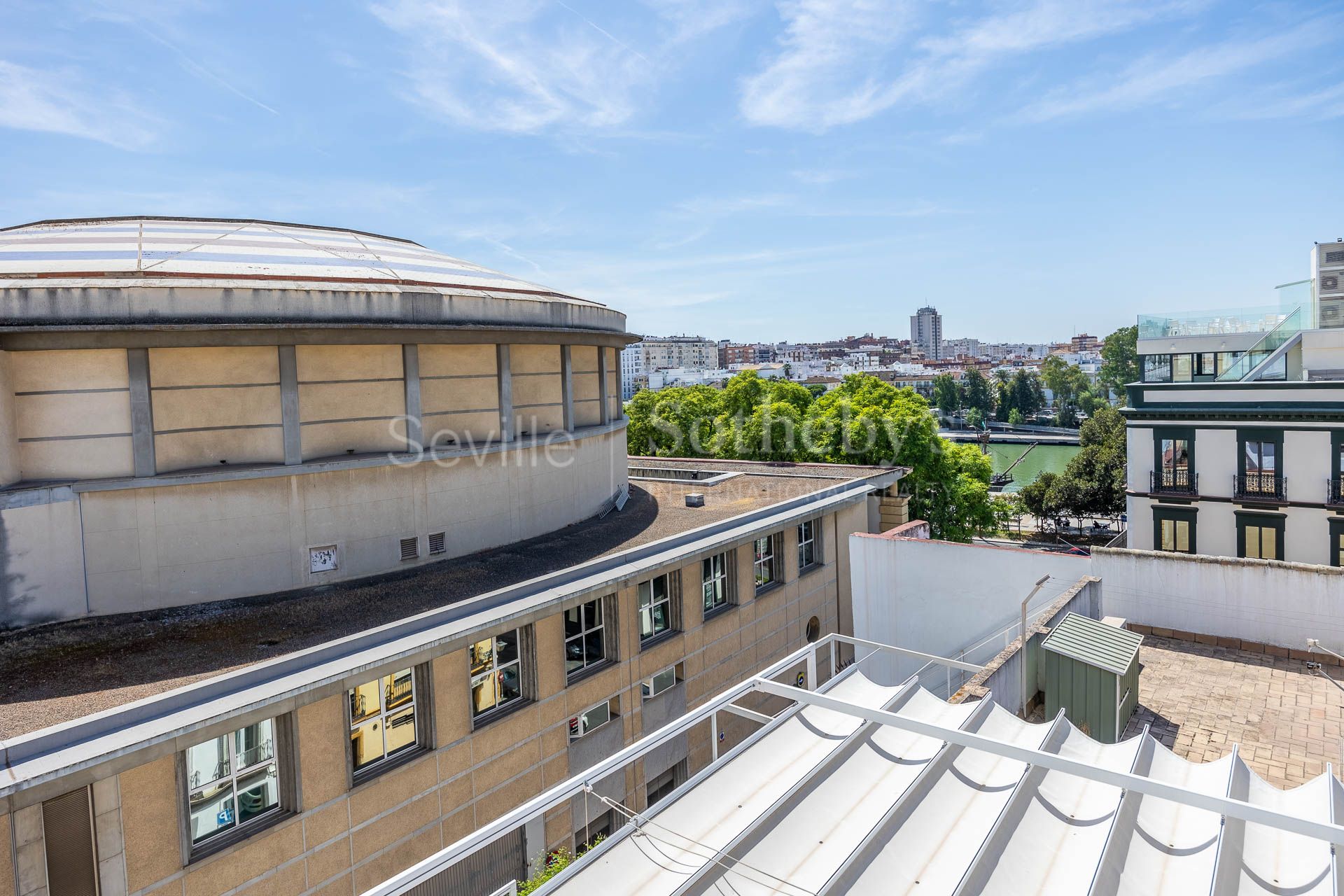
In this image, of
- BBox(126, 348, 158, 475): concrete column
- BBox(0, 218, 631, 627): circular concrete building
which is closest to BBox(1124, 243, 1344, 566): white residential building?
BBox(0, 218, 631, 627): circular concrete building

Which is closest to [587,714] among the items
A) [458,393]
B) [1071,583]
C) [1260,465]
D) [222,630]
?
[222,630]

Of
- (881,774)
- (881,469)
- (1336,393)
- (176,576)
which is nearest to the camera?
(881,774)

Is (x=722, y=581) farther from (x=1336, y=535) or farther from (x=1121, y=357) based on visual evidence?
(x=1121, y=357)

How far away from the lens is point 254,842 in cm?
1090

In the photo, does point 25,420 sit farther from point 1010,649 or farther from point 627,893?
point 1010,649

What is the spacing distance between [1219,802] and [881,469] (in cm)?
2406

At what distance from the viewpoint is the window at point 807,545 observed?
78.0 feet

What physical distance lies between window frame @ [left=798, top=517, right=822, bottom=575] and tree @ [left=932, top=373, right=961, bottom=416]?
13200 cm

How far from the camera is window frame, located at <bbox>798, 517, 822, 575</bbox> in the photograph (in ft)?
78.1

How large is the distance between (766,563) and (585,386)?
23.7 ft

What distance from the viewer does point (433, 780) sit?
13148mm

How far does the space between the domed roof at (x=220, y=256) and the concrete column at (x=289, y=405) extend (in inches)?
68.4

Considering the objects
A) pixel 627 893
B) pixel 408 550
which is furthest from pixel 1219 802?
pixel 408 550

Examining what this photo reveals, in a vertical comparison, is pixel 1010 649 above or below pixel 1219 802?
below
